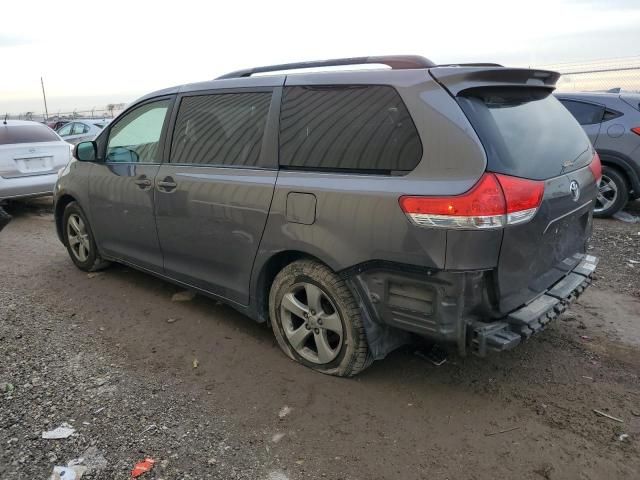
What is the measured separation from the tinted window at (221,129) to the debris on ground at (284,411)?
5.02 feet

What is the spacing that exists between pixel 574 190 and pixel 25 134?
8540 millimetres

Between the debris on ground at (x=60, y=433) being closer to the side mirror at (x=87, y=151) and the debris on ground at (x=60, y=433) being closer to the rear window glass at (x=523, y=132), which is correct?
the rear window glass at (x=523, y=132)

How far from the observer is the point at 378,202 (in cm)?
275

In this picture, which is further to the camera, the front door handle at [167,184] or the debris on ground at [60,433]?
the front door handle at [167,184]

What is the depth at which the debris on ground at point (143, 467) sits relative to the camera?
2.50 metres

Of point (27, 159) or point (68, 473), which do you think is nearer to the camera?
point (68, 473)

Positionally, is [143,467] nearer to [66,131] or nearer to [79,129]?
[79,129]

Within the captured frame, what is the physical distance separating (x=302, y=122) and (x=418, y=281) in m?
1.23

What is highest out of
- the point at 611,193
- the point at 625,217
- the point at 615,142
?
the point at 615,142

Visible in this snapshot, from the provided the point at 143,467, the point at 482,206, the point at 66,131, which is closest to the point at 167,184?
the point at 143,467

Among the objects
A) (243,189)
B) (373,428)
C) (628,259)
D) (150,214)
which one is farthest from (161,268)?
(628,259)

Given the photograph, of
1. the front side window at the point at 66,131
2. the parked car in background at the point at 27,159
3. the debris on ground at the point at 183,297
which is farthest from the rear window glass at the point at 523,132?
the front side window at the point at 66,131

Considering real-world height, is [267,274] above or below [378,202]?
below

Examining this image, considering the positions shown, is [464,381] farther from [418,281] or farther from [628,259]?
[628,259]
